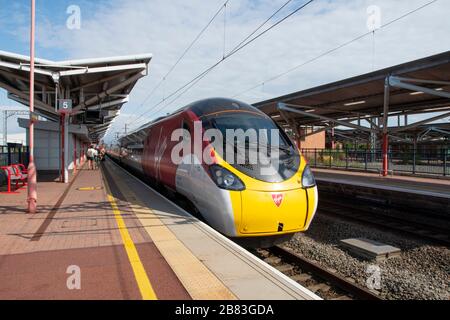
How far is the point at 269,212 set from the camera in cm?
620

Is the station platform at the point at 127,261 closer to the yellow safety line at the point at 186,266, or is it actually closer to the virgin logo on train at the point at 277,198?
the yellow safety line at the point at 186,266

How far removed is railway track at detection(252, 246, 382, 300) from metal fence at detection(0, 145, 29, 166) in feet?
43.0

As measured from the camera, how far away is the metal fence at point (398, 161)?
A: 18.3 m

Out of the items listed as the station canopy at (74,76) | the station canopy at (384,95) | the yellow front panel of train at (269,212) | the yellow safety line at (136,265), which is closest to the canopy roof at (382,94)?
the station canopy at (384,95)

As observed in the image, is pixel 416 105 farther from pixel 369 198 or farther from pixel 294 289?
pixel 294 289

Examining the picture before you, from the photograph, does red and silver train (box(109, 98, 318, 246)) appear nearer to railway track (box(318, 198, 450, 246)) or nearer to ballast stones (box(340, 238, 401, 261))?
ballast stones (box(340, 238, 401, 261))

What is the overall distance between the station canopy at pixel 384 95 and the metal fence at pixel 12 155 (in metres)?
14.9

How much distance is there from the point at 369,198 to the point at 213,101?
8.14 metres

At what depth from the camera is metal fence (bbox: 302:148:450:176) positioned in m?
18.3

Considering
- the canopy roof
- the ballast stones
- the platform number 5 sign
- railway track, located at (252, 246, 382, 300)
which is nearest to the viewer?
railway track, located at (252, 246, 382, 300)

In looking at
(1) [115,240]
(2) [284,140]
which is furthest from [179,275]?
(2) [284,140]

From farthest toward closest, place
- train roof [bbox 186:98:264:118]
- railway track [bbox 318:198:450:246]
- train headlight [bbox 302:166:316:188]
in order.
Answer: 1. railway track [bbox 318:198:450:246]
2. train roof [bbox 186:98:264:118]
3. train headlight [bbox 302:166:316:188]

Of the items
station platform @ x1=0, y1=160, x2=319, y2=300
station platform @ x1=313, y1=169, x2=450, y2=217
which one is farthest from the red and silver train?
station platform @ x1=313, y1=169, x2=450, y2=217
